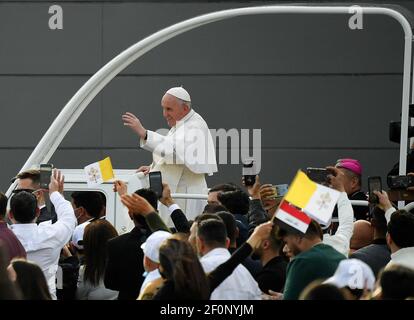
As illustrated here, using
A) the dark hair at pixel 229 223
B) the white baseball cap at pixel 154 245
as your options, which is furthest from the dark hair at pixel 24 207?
the white baseball cap at pixel 154 245

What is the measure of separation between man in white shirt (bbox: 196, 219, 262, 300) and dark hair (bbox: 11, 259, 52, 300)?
0.85 metres

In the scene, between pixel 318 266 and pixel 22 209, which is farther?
pixel 22 209

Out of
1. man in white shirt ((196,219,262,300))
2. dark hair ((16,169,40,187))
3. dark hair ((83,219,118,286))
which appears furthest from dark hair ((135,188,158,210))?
dark hair ((16,169,40,187))

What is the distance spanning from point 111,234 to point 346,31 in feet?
24.1

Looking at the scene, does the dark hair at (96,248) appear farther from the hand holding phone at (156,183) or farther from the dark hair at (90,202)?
the dark hair at (90,202)

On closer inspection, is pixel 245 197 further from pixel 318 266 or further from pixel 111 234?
pixel 318 266

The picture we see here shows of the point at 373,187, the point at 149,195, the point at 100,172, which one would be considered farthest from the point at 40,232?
the point at 373,187

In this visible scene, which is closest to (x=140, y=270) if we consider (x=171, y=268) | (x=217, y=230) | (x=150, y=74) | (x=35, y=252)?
(x=35, y=252)

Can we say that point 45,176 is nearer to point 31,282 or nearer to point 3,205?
point 3,205

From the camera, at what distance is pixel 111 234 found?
8.33 metres

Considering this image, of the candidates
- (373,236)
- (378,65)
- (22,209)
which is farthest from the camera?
(378,65)

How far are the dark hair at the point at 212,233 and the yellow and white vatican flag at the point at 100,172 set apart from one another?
225 centimetres

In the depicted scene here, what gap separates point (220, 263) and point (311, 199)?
0.57m

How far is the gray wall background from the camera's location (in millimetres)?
15078
